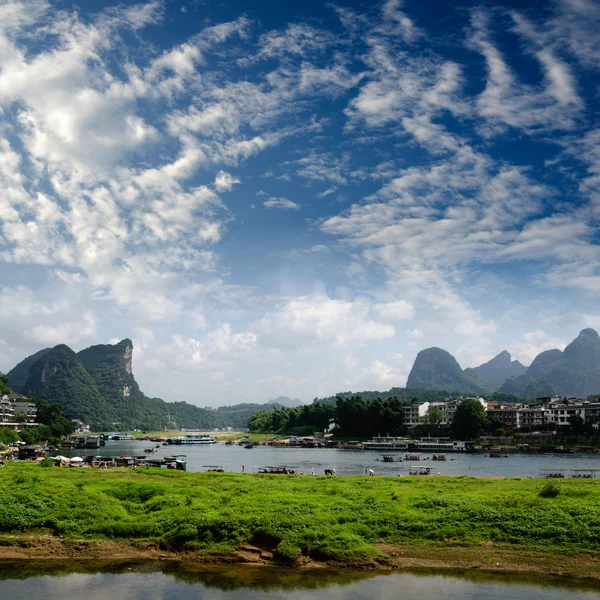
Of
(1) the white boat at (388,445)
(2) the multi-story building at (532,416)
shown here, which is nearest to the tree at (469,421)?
(1) the white boat at (388,445)

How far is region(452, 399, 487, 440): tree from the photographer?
137m

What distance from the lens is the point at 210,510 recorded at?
30641 mm

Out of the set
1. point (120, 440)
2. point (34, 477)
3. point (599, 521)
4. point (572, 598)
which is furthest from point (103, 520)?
point (120, 440)

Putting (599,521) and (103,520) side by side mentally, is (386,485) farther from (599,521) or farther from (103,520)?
(103,520)

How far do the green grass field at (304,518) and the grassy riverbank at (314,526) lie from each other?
2.1 inches

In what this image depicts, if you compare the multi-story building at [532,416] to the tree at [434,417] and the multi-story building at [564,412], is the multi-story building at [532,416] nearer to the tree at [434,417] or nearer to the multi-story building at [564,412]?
the multi-story building at [564,412]

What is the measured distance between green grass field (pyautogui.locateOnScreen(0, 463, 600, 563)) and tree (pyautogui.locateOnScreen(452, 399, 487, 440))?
4151 inches

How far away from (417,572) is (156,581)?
1087 centimetres

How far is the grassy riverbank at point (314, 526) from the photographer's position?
26375 mm

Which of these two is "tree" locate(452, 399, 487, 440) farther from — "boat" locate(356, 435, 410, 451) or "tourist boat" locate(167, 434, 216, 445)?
"tourist boat" locate(167, 434, 216, 445)

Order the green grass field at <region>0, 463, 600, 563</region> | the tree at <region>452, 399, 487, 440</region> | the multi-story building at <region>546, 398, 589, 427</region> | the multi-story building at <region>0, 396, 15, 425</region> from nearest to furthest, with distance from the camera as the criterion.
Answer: the green grass field at <region>0, 463, 600, 563</region> → the multi-story building at <region>0, 396, 15, 425</region> → the tree at <region>452, 399, 487, 440</region> → the multi-story building at <region>546, 398, 589, 427</region>

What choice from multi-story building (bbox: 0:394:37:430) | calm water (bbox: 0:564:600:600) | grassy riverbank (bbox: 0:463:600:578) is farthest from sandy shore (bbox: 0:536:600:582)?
→ multi-story building (bbox: 0:394:37:430)

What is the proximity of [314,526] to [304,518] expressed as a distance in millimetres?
928

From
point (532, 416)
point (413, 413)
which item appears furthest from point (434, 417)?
point (532, 416)
